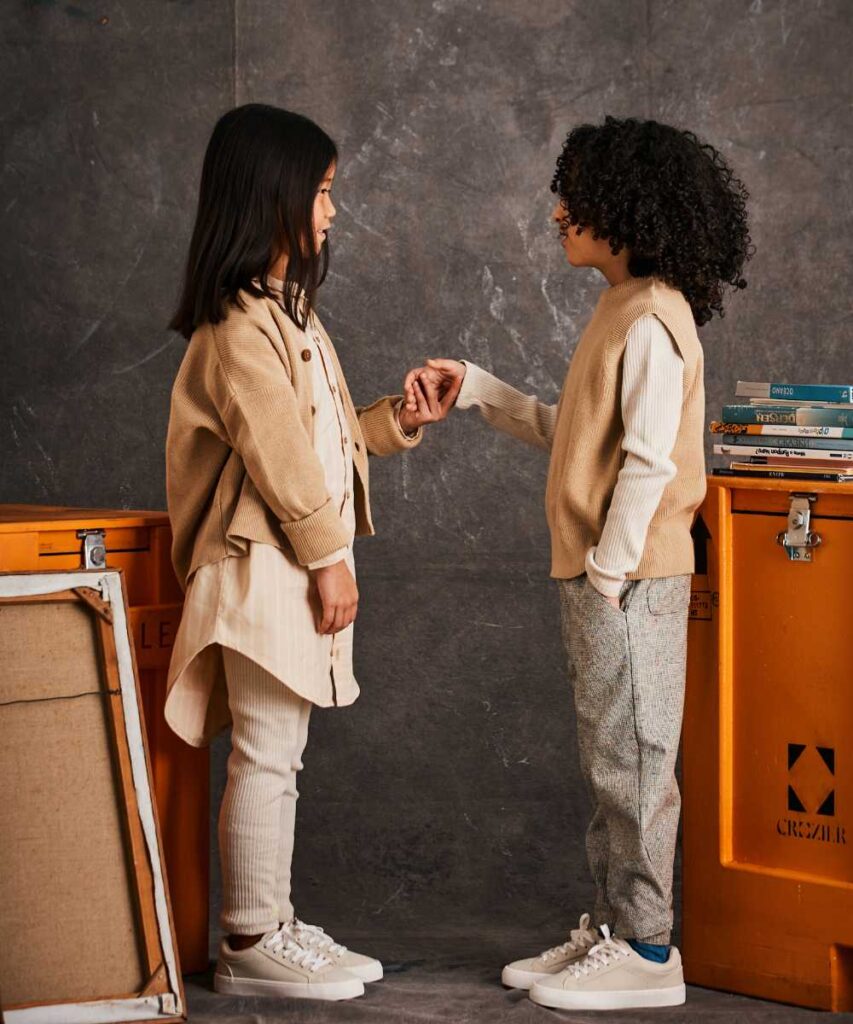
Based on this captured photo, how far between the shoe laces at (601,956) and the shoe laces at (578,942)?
0.05m

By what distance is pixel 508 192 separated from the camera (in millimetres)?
3494

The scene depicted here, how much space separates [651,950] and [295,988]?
60cm

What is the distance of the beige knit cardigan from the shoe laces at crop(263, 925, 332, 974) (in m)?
0.62

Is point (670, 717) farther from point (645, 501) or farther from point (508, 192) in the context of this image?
point (508, 192)

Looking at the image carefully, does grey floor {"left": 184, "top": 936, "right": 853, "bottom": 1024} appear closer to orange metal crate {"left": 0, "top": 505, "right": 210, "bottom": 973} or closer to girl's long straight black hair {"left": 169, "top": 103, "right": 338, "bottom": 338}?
orange metal crate {"left": 0, "top": 505, "right": 210, "bottom": 973}

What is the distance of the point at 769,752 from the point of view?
102 inches

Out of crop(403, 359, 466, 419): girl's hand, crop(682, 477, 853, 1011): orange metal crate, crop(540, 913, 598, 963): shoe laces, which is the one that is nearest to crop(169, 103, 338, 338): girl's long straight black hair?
crop(403, 359, 466, 419): girl's hand

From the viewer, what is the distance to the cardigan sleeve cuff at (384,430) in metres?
2.85

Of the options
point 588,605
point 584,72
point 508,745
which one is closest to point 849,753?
point 588,605

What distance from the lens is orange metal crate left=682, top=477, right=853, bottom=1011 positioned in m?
2.51

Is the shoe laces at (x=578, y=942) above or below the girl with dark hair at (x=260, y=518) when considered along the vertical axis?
below

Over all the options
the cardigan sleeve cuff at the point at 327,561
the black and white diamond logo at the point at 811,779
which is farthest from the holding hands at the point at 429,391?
the black and white diamond logo at the point at 811,779

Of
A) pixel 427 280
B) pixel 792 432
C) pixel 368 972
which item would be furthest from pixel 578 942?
pixel 427 280

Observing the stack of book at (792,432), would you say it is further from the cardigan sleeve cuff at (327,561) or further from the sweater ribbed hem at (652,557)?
the cardigan sleeve cuff at (327,561)
